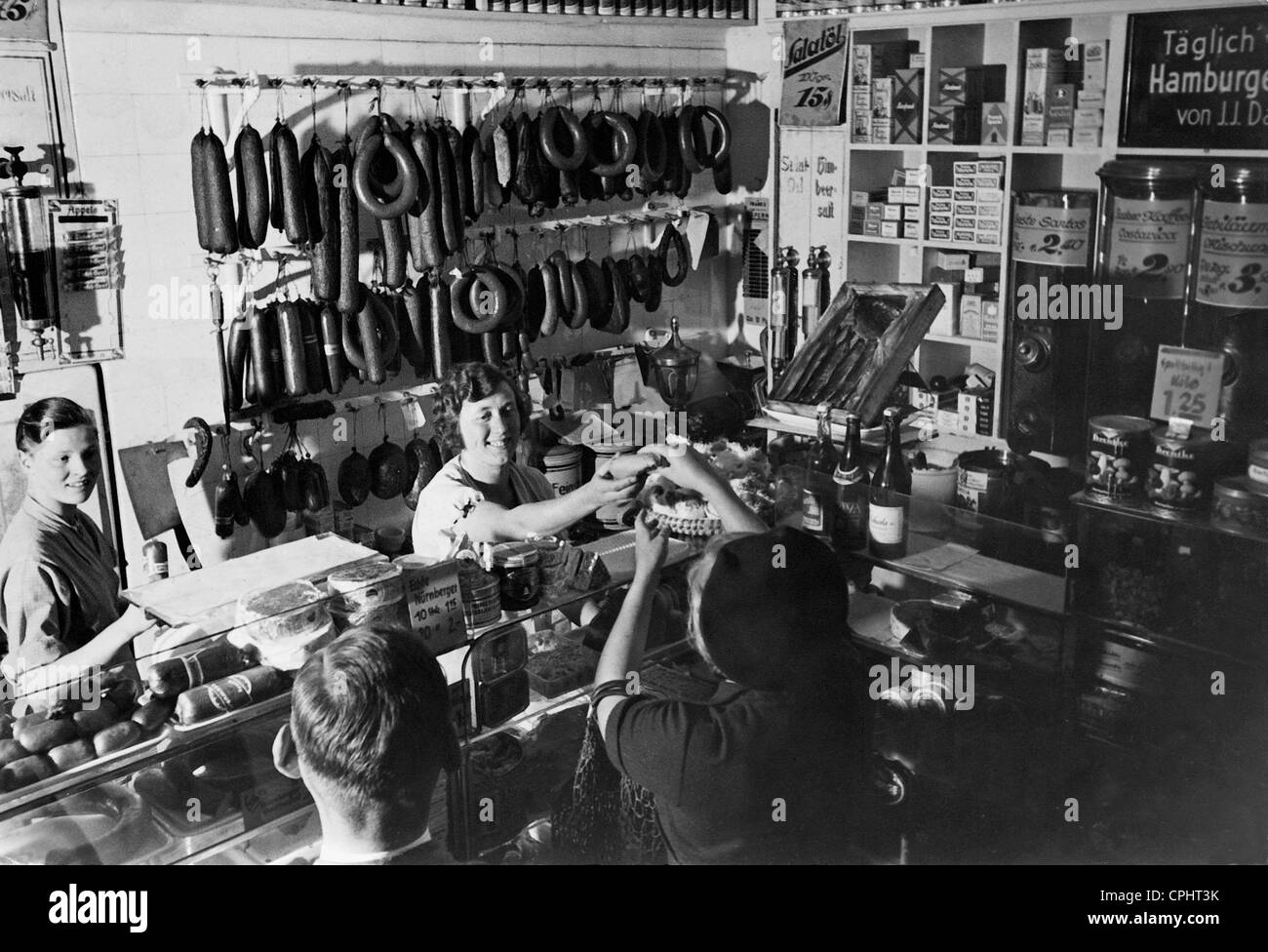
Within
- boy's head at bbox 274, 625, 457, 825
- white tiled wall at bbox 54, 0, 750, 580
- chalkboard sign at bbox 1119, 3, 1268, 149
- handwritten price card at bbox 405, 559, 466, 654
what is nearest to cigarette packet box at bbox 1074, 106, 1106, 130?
chalkboard sign at bbox 1119, 3, 1268, 149

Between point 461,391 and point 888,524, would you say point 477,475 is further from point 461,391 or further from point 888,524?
point 888,524

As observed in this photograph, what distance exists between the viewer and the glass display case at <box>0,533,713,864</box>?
188 cm

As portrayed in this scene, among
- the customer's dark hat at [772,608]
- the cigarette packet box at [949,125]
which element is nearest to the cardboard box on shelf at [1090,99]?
the cigarette packet box at [949,125]

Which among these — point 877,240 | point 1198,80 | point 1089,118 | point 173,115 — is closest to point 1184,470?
point 1198,80

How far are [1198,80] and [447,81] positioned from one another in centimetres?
267

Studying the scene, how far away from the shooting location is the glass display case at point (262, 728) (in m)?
1.88

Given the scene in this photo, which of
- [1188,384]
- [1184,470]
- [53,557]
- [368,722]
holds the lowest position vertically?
[53,557]

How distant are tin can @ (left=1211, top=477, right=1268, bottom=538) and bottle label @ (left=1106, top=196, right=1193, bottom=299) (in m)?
0.98

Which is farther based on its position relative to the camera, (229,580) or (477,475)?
(477,475)

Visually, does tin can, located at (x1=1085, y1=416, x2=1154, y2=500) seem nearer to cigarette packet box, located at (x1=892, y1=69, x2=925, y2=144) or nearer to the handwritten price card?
the handwritten price card

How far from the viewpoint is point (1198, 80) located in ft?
12.6
